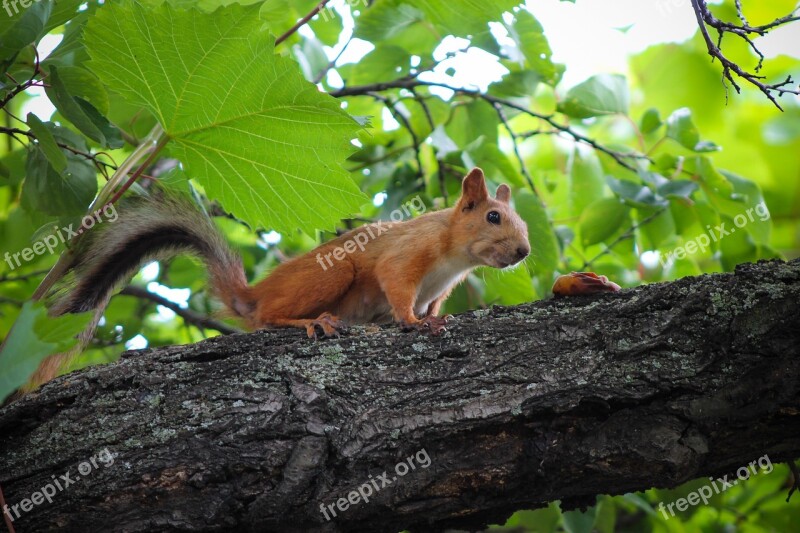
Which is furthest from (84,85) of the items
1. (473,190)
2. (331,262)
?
(473,190)

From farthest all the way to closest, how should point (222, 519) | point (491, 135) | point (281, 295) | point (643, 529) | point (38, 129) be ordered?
point (643, 529) < point (491, 135) < point (281, 295) < point (38, 129) < point (222, 519)

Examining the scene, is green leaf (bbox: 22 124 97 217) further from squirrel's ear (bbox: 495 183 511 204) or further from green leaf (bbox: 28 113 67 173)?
squirrel's ear (bbox: 495 183 511 204)

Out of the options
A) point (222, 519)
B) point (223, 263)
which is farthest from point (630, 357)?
point (223, 263)

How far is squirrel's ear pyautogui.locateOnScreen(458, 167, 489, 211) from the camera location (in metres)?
3.10

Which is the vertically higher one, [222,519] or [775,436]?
[222,519]

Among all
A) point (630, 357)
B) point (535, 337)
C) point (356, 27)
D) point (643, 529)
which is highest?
point (356, 27)

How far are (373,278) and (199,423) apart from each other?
136 centimetres

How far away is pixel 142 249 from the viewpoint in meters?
2.64

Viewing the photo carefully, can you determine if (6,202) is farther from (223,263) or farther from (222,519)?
(222,519)

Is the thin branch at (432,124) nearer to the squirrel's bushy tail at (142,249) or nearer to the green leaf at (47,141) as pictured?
the squirrel's bushy tail at (142,249)

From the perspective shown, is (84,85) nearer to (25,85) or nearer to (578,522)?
(25,85)

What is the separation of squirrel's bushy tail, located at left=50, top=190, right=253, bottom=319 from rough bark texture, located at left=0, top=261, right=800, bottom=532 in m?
0.68

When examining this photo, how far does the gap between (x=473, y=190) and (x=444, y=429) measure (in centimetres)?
159

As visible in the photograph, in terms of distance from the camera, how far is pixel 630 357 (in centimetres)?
179
